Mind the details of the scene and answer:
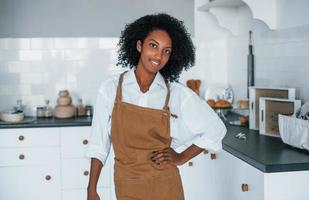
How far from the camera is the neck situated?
5.39 feet

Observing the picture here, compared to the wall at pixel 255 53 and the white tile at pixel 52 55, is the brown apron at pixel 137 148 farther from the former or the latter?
the white tile at pixel 52 55

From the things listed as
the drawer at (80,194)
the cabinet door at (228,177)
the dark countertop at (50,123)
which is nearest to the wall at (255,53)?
the cabinet door at (228,177)

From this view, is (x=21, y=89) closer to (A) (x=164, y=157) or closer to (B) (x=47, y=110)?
(B) (x=47, y=110)

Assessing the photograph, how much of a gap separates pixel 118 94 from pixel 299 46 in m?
1.21

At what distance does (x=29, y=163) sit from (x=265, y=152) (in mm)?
1854

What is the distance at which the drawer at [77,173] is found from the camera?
10.6ft

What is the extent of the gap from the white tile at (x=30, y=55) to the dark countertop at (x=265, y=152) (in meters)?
1.69

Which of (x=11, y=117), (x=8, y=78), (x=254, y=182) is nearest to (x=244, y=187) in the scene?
(x=254, y=182)

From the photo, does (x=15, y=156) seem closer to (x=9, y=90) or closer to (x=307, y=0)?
(x=9, y=90)

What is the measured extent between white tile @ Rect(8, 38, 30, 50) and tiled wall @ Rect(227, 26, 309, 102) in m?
1.62

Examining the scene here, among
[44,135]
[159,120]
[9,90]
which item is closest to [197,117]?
[159,120]

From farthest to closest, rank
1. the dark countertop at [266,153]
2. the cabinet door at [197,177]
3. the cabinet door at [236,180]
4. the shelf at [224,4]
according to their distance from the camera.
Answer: the shelf at [224,4]
the cabinet door at [197,177]
the cabinet door at [236,180]
the dark countertop at [266,153]

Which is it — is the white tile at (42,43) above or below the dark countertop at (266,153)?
above

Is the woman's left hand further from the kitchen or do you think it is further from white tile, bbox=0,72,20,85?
white tile, bbox=0,72,20,85
